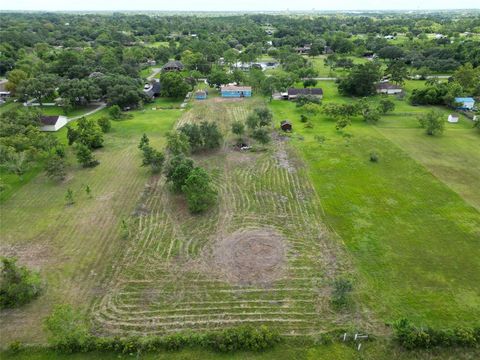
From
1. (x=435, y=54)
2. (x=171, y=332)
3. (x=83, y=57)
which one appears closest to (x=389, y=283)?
(x=171, y=332)

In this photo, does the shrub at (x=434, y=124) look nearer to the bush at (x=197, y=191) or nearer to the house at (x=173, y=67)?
the bush at (x=197, y=191)

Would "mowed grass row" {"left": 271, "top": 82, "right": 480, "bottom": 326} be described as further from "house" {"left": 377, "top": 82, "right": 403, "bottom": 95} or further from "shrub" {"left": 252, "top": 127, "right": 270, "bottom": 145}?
"house" {"left": 377, "top": 82, "right": 403, "bottom": 95}

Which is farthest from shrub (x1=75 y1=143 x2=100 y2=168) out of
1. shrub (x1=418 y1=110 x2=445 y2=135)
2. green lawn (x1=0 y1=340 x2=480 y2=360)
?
shrub (x1=418 y1=110 x2=445 y2=135)

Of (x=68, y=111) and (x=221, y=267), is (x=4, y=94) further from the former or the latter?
(x=221, y=267)

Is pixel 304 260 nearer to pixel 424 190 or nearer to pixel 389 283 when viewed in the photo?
pixel 389 283

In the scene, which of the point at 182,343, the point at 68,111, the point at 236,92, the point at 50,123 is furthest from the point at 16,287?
the point at 236,92

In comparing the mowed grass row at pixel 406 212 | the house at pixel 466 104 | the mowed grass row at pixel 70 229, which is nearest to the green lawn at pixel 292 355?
the mowed grass row at pixel 70 229
